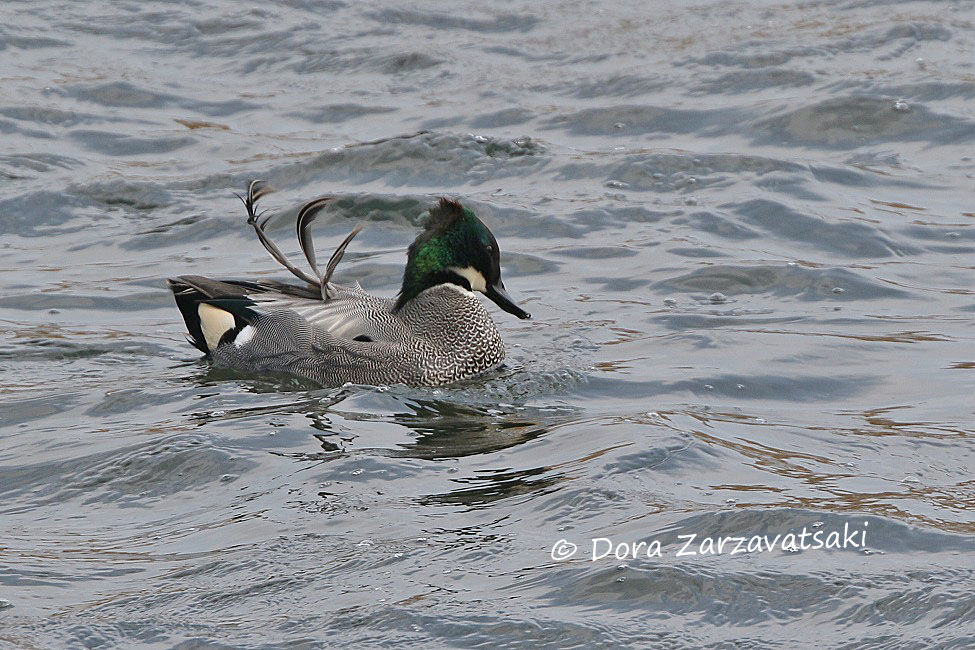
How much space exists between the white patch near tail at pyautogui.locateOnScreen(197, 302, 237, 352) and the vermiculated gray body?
0.06 meters

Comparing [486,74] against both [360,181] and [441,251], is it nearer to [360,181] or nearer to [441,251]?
[360,181]

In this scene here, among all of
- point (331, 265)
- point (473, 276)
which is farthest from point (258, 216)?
point (473, 276)

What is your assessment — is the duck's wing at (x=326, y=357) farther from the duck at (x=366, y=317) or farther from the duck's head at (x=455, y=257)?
the duck's head at (x=455, y=257)

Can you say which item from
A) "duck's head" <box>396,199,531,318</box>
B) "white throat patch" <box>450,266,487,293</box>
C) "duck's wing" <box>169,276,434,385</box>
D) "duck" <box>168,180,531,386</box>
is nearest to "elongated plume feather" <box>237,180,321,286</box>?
"duck" <box>168,180,531,386</box>

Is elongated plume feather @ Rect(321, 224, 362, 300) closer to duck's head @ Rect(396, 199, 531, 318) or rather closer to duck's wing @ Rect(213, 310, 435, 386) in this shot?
duck's wing @ Rect(213, 310, 435, 386)

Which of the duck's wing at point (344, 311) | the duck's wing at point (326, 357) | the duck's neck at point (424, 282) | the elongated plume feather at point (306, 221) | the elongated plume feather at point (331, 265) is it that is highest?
the elongated plume feather at point (306, 221)

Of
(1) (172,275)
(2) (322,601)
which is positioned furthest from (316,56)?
(2) (322,601)

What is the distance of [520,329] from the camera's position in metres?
8.71

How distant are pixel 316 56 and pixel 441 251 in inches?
277

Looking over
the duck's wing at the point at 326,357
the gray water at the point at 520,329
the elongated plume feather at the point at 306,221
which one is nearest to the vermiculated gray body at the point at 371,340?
the duck's wing at the point at 326,357

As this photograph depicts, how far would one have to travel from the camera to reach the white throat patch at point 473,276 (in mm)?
7879

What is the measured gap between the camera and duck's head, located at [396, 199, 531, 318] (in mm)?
7738

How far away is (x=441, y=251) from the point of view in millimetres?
7805

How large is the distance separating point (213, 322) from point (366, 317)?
0.85 meters
